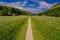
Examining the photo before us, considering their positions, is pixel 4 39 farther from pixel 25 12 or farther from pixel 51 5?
pixel 51 5

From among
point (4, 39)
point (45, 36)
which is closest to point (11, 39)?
point (4, 39)

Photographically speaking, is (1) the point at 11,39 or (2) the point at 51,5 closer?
(1) the point at 11,39

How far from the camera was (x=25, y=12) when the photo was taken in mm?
10891

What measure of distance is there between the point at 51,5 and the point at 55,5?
0.37 m

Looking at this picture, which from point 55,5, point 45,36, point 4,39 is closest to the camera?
point 4,39

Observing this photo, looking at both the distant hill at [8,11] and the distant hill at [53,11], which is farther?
the distant hill at [8,11]

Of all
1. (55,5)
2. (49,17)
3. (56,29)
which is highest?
(55,5)

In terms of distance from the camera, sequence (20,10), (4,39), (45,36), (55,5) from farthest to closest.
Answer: (20,10) → (55,5) → (45,36) → (4,39)

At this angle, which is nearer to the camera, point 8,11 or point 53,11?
point 53,11

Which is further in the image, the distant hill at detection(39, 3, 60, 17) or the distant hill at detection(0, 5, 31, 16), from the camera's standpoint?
the distant hill at detection(0, 5, 31, 16)

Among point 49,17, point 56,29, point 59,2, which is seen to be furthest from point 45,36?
point 59,2

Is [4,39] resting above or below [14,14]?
below

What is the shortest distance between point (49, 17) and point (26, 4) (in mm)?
1879

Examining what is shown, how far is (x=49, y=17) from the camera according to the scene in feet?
35.9
